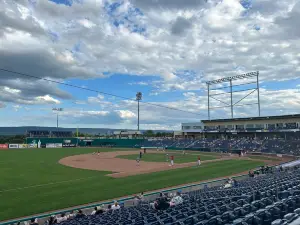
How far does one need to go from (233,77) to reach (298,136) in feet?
63.1

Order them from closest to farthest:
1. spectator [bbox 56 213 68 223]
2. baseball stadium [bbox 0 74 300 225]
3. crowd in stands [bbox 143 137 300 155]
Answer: baseball stadium [bbox 0 74 300 225]
spectator [bbox 56 213 68 223]
crowd in stands [bbox 143 137 300 155]

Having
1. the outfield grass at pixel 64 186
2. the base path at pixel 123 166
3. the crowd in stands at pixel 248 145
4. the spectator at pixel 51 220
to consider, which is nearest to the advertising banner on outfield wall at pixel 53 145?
the crowd in stands at pixel 248 145

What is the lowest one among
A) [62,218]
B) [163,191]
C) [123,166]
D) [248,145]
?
[123,166]

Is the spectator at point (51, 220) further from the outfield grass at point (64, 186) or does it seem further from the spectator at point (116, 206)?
the outfield grass at point (64, 186)

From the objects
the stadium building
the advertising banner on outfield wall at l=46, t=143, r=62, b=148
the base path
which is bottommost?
the base path

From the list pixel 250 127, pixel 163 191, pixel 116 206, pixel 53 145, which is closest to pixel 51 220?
pixel 116 206

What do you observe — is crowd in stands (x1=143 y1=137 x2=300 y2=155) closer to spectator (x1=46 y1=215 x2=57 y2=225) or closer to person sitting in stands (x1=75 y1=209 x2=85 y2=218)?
person sitting in stands (x1=75 y1=209 x2=85 y2=218)

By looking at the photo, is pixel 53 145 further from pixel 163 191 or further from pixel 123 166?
pixel 163 191

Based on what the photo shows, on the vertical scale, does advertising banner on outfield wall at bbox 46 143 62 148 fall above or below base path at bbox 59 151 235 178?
above

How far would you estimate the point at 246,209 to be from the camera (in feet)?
22.4

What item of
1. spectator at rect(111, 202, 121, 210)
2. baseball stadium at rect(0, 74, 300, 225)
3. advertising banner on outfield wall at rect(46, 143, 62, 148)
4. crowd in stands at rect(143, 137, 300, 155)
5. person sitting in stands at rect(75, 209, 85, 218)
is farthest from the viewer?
advertising banner on outfield wall at rect(46, 143, 62, 148)

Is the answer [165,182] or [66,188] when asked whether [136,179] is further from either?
[66,188]

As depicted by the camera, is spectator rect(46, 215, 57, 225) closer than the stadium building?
Yes

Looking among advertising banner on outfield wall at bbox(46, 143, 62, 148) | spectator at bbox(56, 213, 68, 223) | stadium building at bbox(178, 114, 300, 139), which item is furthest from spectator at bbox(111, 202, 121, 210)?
advertising banner on outfield wall at bbox(46, 143, 62, 148)
